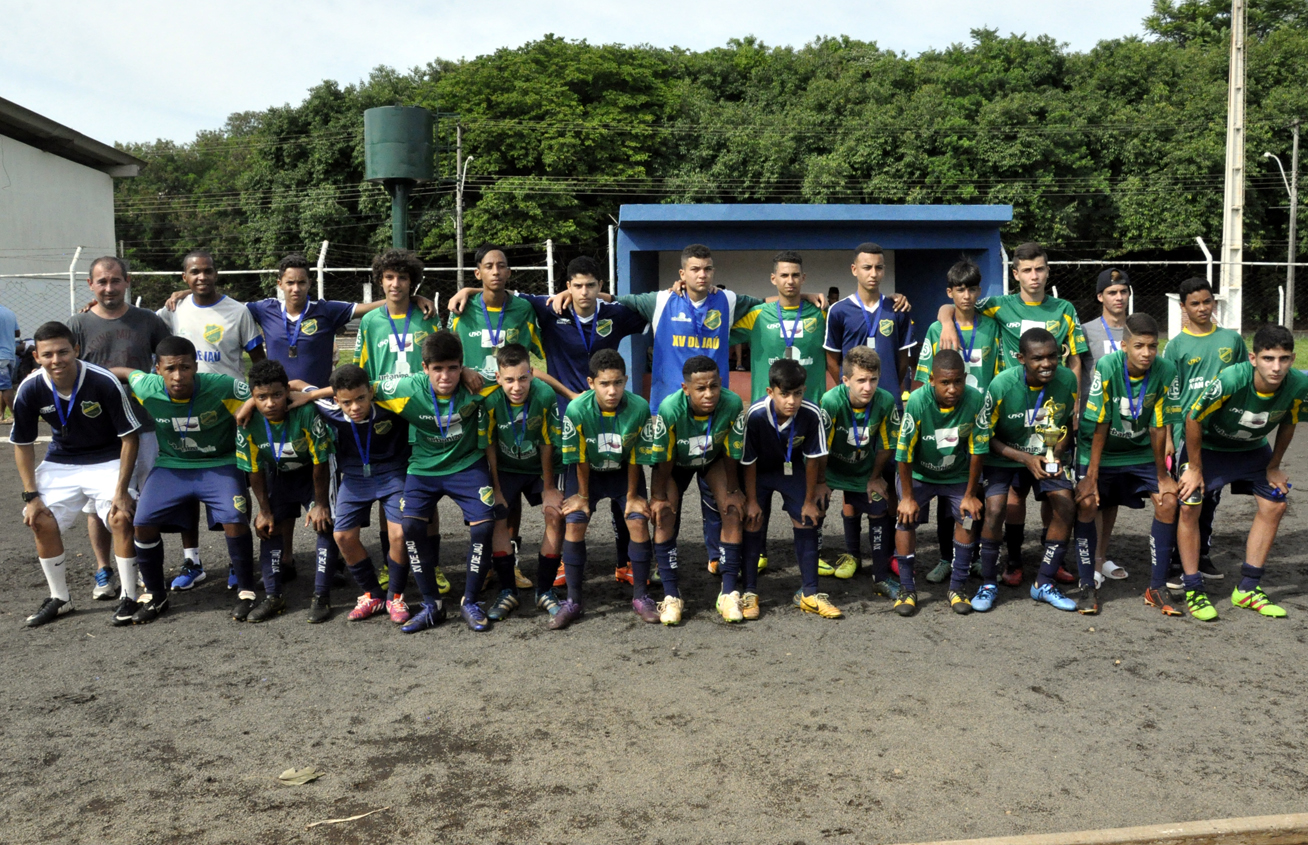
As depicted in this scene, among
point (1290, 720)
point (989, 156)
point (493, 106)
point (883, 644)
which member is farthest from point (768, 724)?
point (493, 106)

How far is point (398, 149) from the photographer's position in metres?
12.9

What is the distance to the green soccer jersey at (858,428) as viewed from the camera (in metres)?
5.84

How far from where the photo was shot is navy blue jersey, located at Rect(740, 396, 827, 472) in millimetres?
5668

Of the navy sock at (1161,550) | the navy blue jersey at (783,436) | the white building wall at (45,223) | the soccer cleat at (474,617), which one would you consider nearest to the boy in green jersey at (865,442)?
the navy blue jersey at (783,436)

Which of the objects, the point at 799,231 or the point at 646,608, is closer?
the point at 646,608

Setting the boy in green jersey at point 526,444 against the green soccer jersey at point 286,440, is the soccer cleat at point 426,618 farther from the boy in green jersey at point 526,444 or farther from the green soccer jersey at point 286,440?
the green soccer jersey at point 286,440

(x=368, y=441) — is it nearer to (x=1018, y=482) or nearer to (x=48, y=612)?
(x=48, y=612)

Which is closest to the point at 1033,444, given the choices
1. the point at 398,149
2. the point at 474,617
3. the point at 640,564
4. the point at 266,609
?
the point at 640,564

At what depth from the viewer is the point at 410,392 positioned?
5660 mm

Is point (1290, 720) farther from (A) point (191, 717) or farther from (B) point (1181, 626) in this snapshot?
(A) point (191, 717)

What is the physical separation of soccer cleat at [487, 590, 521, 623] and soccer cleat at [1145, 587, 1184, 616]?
3665 millimetres

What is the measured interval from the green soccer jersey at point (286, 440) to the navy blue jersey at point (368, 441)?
6cm

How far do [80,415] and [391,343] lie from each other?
6.05 ft

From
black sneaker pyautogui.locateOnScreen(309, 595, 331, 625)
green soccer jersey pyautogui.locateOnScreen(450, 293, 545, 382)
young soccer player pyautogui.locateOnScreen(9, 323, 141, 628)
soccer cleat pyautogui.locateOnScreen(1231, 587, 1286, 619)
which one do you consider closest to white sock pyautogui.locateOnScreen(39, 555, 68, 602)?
young soccer player pyautogui.locateOnScreen(9, 323, 141, 628)
